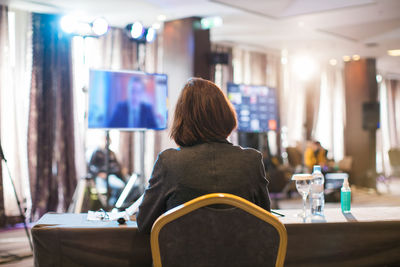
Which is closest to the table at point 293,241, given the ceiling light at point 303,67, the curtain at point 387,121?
the ceiling light at point 303,67

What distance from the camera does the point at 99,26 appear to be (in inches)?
189

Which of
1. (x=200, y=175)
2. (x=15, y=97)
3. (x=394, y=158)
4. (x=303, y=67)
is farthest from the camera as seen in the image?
(x=394, y=158)

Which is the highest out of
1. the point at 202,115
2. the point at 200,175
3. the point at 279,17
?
the point at 279,17

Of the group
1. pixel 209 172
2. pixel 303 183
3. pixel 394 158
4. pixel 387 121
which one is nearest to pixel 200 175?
pixel 209 172

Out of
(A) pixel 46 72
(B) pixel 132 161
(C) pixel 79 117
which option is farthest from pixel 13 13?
(B) pixel 132 161

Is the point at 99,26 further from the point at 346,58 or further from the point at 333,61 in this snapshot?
the point at 333,61

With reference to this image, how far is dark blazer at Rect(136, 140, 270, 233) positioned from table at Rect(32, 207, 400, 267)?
0.24 metres

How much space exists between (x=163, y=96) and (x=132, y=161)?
9.69 feet

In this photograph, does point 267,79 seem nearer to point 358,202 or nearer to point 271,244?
point 358,202

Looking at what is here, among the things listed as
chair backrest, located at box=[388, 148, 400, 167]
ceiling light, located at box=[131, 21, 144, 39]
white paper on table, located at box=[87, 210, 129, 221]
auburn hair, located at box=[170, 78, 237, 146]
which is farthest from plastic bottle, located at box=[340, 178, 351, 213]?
chair backrest, located at box=[388, 148, 400, 167]

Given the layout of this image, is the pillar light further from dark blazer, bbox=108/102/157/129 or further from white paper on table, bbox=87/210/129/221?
white paper on table, bbox=87/210/129/221

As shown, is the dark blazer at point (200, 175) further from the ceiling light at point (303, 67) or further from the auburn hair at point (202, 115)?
the ceiling light at point (303, 67)

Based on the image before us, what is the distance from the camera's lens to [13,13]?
19.1ft

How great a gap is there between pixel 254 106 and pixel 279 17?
150cm
